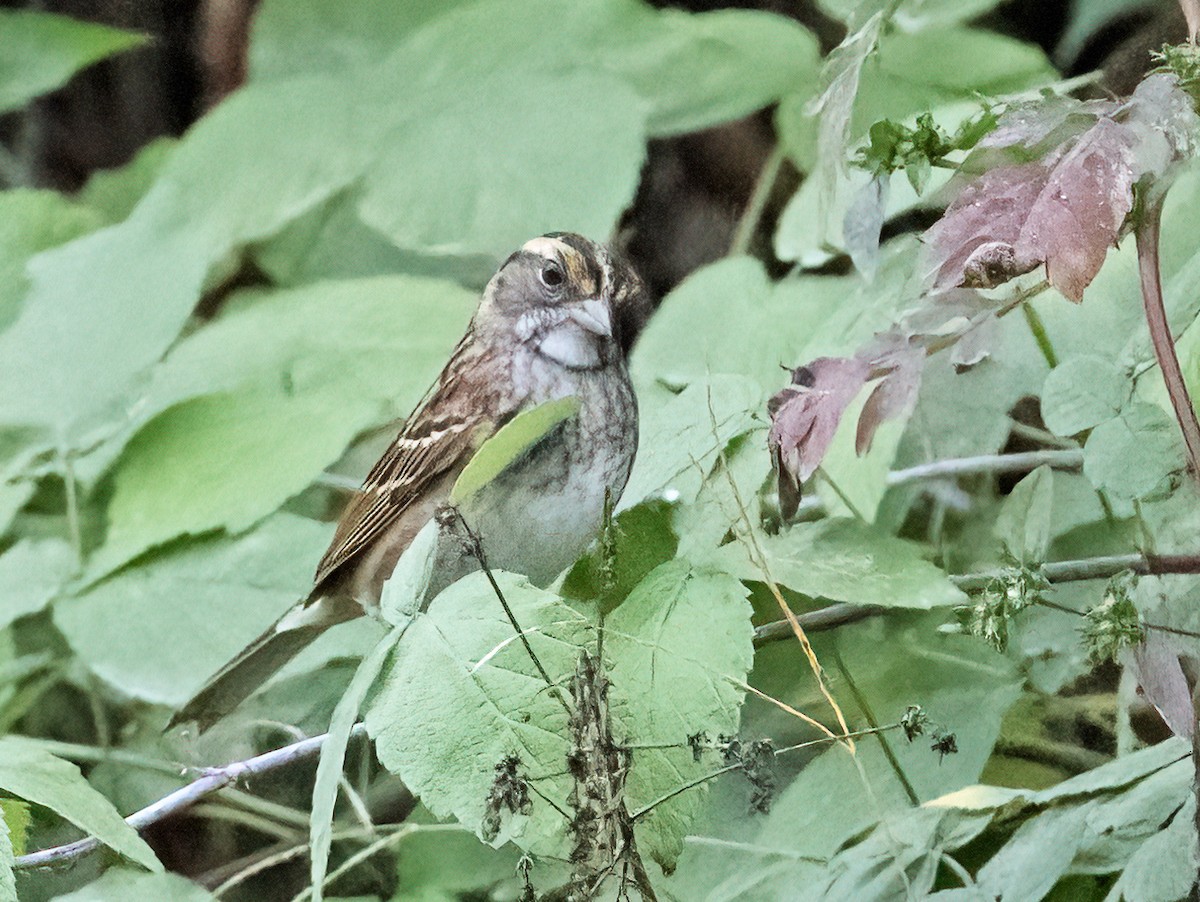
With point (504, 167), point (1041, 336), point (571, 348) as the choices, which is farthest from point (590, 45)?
point (1041, 336)

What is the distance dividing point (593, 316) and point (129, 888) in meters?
0.44

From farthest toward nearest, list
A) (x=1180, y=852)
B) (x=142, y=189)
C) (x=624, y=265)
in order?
(x=142, y=189), (x=624, y=265), (x=1180, y=852)

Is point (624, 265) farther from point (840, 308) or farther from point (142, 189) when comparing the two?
point (142, 189)

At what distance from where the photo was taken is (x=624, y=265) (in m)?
0.70

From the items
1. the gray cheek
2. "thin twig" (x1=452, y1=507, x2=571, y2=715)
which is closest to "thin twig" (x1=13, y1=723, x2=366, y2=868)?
"thin twig" (x1=452, y1=507, x2=571, y2=715)

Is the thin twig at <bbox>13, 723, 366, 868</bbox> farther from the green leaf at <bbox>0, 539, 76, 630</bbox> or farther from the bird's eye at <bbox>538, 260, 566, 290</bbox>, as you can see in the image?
the bird's eye at <bbox>538, 260, 566, 290</bbox>

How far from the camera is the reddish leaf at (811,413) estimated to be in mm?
618

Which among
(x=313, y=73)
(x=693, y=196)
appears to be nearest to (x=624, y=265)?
(x=693, y=196)

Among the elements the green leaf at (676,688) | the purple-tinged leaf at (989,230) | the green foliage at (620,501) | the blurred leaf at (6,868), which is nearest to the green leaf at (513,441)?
the green foliage at (620,501)

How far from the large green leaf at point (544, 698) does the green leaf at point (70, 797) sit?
0.18 metres

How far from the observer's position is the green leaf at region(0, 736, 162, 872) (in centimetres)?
68

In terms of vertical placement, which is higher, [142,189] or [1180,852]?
[142,189]

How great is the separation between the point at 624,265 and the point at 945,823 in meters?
0.36

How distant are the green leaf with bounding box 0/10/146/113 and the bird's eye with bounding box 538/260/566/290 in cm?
35
